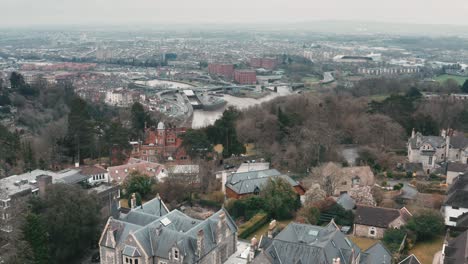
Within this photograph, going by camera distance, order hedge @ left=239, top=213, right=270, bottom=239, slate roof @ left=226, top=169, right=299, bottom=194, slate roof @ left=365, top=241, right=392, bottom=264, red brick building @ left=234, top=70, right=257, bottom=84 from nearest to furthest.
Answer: slate roof @ left=365, top=241, right=392, bottom=264
hedge @ left=239, top=213, right=270, bottom=239
slate roof @ left=226, top=169, right=299, bottom=194
red brick building @ left=234, top=70, right=257, bottom=84

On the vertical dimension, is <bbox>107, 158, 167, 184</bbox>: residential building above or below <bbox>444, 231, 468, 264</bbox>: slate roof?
below

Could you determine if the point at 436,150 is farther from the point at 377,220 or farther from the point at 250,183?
the point at 250,183

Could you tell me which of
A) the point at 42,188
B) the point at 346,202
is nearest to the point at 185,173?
the point at 42,188

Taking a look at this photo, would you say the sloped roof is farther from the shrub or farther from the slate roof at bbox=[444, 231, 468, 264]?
the slate roof at bbox=[444, 231, 468, 264]

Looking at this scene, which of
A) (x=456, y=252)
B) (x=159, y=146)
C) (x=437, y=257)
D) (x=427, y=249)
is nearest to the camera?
(x=456, y=252)

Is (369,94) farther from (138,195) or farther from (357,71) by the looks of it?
(357,71)

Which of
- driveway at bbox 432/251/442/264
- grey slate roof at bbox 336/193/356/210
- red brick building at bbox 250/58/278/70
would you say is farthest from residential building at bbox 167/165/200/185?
red brick building at bbox 250/58/278/70

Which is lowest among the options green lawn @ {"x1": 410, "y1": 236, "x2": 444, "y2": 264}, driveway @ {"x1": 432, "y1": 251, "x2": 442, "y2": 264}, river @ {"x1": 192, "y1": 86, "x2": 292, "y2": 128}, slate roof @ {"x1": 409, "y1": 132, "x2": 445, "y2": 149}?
river @ {"x1": 192, "y1": 86, "x2": 292, "y2": 128}

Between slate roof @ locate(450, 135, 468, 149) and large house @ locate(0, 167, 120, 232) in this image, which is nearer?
large house @ locate(0, 167, 120, 232)
